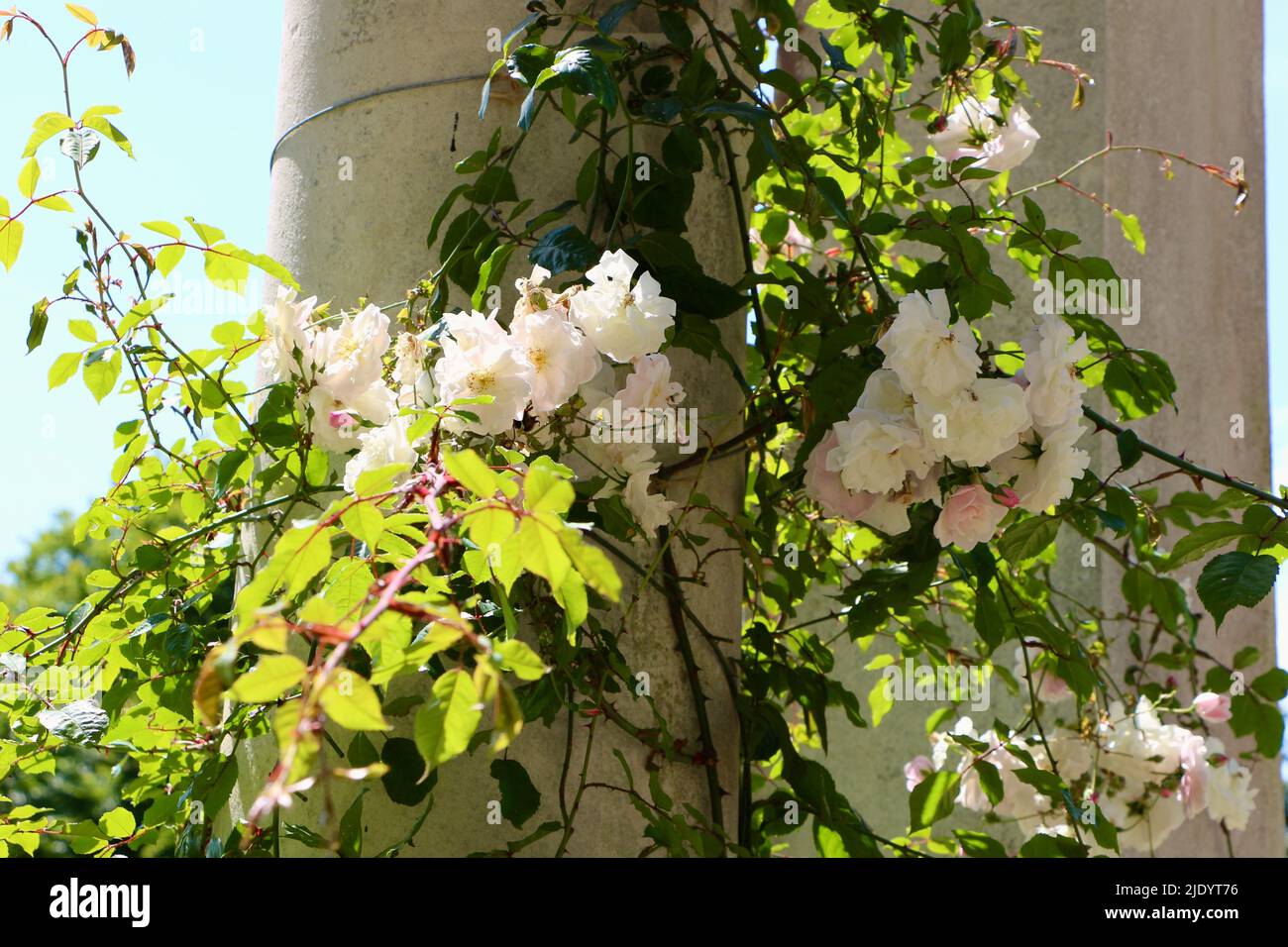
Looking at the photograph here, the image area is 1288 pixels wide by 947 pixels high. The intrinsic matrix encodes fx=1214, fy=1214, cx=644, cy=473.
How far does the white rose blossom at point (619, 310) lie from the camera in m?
1.11

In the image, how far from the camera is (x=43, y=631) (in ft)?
4.67

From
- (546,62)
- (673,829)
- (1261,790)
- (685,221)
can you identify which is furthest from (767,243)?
(1261,790)

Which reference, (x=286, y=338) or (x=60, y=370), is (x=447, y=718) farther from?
(x=60, y=370)

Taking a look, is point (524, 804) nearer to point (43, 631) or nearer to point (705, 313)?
point (705, 313)

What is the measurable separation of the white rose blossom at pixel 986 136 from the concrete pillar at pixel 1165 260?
1204 millimetres

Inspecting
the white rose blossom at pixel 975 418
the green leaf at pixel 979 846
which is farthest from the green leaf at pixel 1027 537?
the green leaf at pixel 979 846

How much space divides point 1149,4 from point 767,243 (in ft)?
6.40

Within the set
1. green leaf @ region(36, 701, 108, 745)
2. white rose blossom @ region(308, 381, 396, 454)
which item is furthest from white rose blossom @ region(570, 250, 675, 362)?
green leaf @ region(36, 701, 108, 745)

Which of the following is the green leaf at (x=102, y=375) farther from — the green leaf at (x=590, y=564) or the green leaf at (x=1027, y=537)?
the green leaf at (x=1027, y=537)

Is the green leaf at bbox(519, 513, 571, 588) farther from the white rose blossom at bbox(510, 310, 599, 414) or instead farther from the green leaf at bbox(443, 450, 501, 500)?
the white rose blossom at bbox(510, 310, 599, 414)

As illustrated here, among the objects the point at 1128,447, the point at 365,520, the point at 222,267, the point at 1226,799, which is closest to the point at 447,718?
the point at 365,520

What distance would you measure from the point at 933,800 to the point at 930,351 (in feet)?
2.80

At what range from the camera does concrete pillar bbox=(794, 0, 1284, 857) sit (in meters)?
3.08

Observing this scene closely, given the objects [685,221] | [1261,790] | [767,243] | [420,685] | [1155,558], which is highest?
[767,243]
